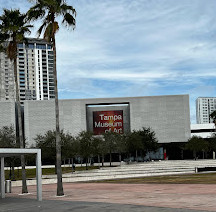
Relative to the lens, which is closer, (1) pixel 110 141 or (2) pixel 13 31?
(2) pixel 13 31

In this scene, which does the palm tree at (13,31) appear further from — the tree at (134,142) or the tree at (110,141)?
the tree at (134,142)

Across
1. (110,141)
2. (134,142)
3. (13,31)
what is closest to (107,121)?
(134,142)

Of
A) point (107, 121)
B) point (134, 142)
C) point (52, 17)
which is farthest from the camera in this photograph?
point (107, 121)

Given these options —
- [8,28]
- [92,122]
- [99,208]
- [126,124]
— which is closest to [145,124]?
[126,124]

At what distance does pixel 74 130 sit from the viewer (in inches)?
4333

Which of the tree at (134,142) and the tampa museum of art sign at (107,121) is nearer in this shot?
the tree at (134,142)

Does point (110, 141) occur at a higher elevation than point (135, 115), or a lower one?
lower

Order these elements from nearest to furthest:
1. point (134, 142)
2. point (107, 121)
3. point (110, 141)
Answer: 1. point (110, 141)
2. point (134, 142)
3. point (107, 121)

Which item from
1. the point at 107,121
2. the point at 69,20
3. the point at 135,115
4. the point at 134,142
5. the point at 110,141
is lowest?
the point at 134,142

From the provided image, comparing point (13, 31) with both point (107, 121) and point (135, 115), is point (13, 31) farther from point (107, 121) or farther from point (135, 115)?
point (135, 115)

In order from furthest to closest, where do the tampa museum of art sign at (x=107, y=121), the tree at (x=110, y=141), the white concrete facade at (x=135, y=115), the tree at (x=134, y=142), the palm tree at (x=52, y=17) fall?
the white concrete facade at (x=135, y=115) < the tampa museum of art sign at (x=107, y=121) < the tree at (x=134, y=142) < the tree at (x=110, y=141) < the palm tree at (x=52, y=17)

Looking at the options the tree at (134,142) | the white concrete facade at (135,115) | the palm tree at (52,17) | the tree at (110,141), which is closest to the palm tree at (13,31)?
the palm tree at (52,17)

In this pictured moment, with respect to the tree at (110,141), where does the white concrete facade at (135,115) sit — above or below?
above

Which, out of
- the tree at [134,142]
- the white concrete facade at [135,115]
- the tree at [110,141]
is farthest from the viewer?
the white concrete facade at [135,115]
